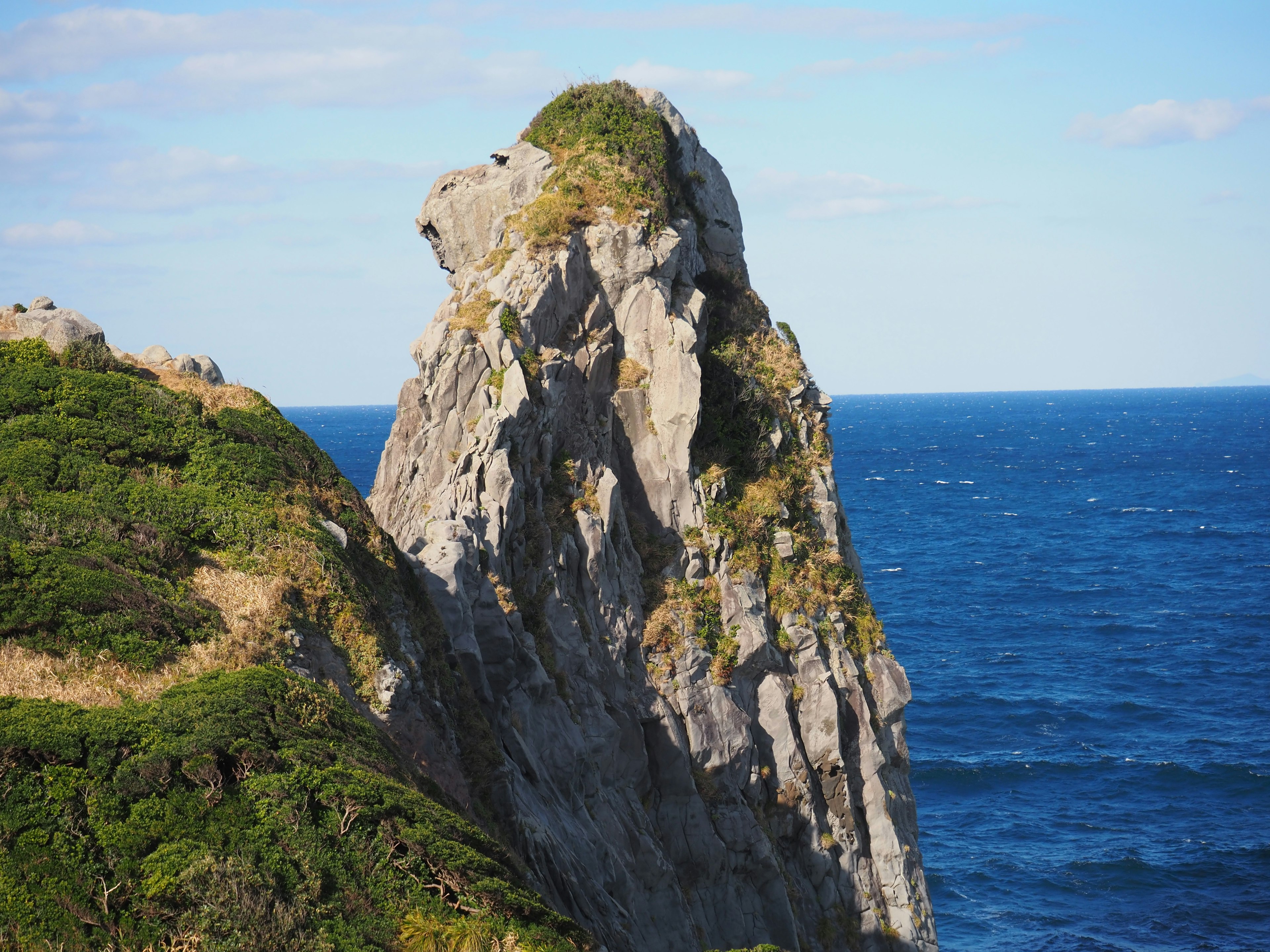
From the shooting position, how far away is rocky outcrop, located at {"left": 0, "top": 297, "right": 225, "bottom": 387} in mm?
23047

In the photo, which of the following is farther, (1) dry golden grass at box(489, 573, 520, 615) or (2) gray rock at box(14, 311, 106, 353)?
(1) dry golden grass at box(489, 573, 520, 615)

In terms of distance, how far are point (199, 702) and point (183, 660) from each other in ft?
7.03

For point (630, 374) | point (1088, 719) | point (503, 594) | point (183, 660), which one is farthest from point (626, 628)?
point (1088, 719)

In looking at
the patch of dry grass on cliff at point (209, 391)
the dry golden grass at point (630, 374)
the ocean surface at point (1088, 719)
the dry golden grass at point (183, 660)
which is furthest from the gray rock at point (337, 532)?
the ocean surface at point (1088, 719)

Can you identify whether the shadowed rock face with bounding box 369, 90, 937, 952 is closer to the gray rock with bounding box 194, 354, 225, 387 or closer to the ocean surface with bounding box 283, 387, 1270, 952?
the gray rock with bounding box 194, 354, 225, 387

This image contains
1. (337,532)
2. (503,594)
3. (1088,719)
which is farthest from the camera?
(1088,719)

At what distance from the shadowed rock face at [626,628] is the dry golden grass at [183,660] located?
5775 millimetres

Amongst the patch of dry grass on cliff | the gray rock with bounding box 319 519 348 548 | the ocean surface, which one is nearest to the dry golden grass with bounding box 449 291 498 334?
the patch of dry grass on cliff

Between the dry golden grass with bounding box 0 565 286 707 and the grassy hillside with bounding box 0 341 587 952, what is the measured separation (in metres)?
0.04

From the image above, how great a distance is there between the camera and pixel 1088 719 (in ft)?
210

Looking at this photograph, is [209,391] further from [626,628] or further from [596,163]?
[596,163]

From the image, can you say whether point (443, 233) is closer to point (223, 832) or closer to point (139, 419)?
point (139, 419)

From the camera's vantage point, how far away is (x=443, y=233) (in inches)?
1502

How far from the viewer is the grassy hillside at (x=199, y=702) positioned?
1142cm
